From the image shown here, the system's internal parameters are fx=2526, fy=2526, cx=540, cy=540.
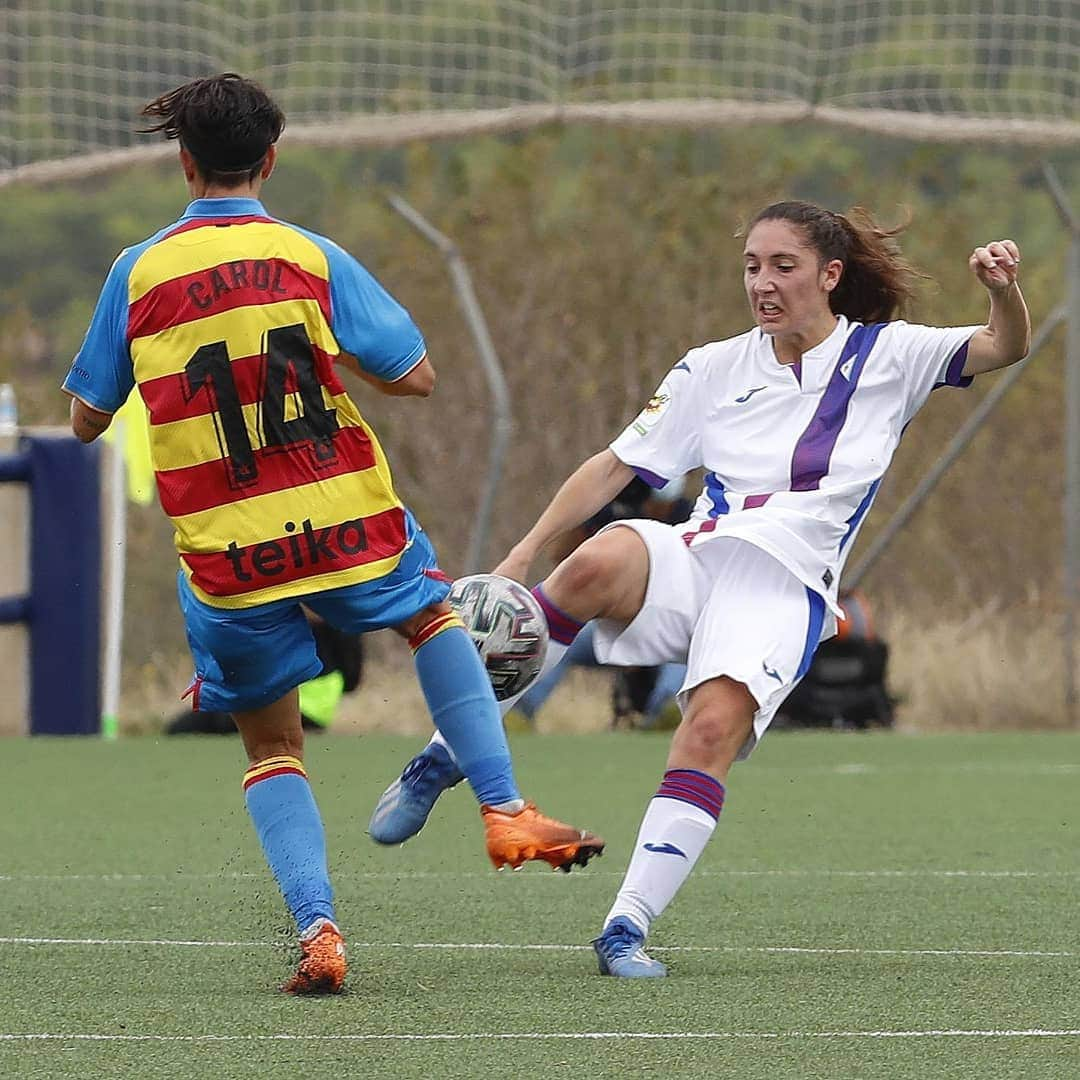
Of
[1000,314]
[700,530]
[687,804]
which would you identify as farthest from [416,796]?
[1000,314]

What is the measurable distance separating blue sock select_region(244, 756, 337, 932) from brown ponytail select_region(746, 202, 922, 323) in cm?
163

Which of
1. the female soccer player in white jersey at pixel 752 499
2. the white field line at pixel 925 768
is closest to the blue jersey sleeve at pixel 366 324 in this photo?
the female soccer player in white jersey at pixel 752 499

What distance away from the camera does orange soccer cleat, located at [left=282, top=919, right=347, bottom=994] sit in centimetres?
478

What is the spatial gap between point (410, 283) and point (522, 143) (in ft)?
5.46

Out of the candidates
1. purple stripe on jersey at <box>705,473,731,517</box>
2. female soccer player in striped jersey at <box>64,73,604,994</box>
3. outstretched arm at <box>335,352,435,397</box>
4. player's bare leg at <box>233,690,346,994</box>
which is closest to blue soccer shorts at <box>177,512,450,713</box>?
female soccer player in striped jersey at <box>64,73,604,994</box>

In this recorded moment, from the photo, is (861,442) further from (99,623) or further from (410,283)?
(410,283)

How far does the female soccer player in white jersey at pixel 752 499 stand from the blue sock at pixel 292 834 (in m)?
0.41

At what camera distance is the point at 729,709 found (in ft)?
17.2

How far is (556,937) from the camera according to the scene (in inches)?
227

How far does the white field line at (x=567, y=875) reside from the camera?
6.86 meters

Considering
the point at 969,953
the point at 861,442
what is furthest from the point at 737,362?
the point at 969,953

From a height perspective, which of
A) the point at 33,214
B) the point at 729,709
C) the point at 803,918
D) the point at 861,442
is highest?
the point at 861,442

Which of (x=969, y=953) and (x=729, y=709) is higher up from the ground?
(x=729, y=709)

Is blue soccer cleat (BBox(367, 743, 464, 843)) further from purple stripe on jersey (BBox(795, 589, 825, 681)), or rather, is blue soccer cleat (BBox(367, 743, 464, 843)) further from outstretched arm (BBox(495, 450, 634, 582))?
purple stripe on jersey (BBox(795, 589, 825, 681))
